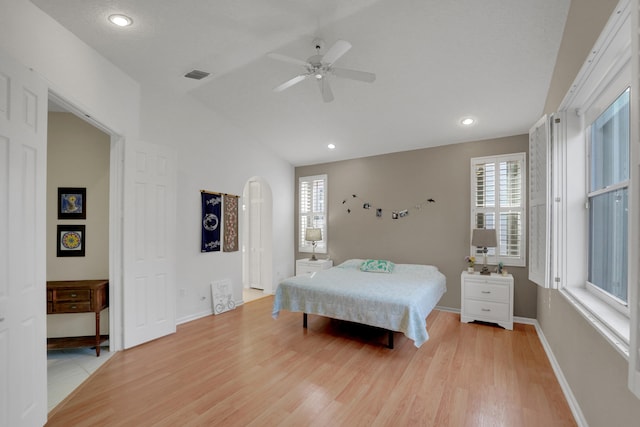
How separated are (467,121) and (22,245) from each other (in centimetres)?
470

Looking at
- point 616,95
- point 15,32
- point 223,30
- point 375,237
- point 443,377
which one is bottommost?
point 443,377

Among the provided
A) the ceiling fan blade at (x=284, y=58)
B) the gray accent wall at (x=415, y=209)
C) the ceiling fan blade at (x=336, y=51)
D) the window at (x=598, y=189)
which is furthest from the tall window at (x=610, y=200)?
the ceiling fan blade at (x=284, y=58)

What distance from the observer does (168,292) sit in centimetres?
358

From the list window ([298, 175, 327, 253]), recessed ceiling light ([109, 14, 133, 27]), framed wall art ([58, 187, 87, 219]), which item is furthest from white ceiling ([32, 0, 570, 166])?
window ([298, 175, 327, 253])

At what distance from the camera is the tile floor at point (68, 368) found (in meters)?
2.38

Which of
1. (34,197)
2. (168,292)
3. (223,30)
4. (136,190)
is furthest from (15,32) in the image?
(168,292)

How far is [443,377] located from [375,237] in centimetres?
289

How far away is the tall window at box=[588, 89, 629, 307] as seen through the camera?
179 centimetres

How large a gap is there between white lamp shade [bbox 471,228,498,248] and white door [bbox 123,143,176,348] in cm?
399

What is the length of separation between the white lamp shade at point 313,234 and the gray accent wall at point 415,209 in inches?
12.6

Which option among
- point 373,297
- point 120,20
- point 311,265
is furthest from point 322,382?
point 120,20

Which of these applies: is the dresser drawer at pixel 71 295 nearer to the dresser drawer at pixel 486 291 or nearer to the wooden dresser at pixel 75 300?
the wooden dresser at pixel 75 300

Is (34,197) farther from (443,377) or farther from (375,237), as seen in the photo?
(375,237)

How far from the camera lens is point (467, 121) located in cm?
402
